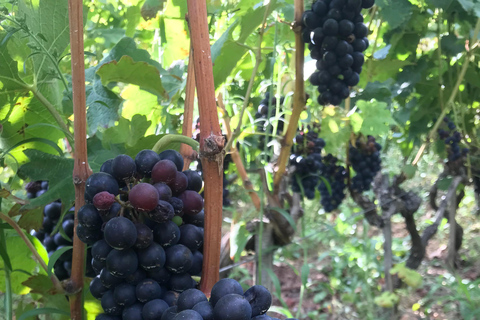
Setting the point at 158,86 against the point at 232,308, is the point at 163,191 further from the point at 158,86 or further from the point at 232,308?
the point at 158,86

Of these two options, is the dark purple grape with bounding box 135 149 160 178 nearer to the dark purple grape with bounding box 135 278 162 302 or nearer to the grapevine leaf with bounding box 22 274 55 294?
the dark purple grape with bounding box 135 278 162 302

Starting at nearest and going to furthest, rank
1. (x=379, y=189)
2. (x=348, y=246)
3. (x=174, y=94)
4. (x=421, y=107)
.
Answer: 1. (x=174, y=94)
2. (x=421, y=107)
3. (x=379, y=189)
4. (x=348, y=246)

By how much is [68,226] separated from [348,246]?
110 inches

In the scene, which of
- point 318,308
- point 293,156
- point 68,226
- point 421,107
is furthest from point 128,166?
point 318,308

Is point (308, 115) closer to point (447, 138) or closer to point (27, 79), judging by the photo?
point (447, 138)

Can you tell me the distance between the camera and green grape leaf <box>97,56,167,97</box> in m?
0.74

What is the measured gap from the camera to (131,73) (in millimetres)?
770

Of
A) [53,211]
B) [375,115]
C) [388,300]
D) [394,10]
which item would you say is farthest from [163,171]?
[388,300]

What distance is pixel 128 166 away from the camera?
0.49 m

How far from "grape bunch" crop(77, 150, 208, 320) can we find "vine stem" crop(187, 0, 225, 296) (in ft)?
0.10

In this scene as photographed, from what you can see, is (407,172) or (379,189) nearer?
(407,172)

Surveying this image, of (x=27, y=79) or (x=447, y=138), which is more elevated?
(x=447, y=138)

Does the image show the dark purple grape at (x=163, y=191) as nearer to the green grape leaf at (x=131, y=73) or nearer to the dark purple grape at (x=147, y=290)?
the dark purple grape at (x=147, y=290)

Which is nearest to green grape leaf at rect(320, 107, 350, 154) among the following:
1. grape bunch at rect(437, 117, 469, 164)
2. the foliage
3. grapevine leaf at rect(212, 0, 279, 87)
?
the foliage
